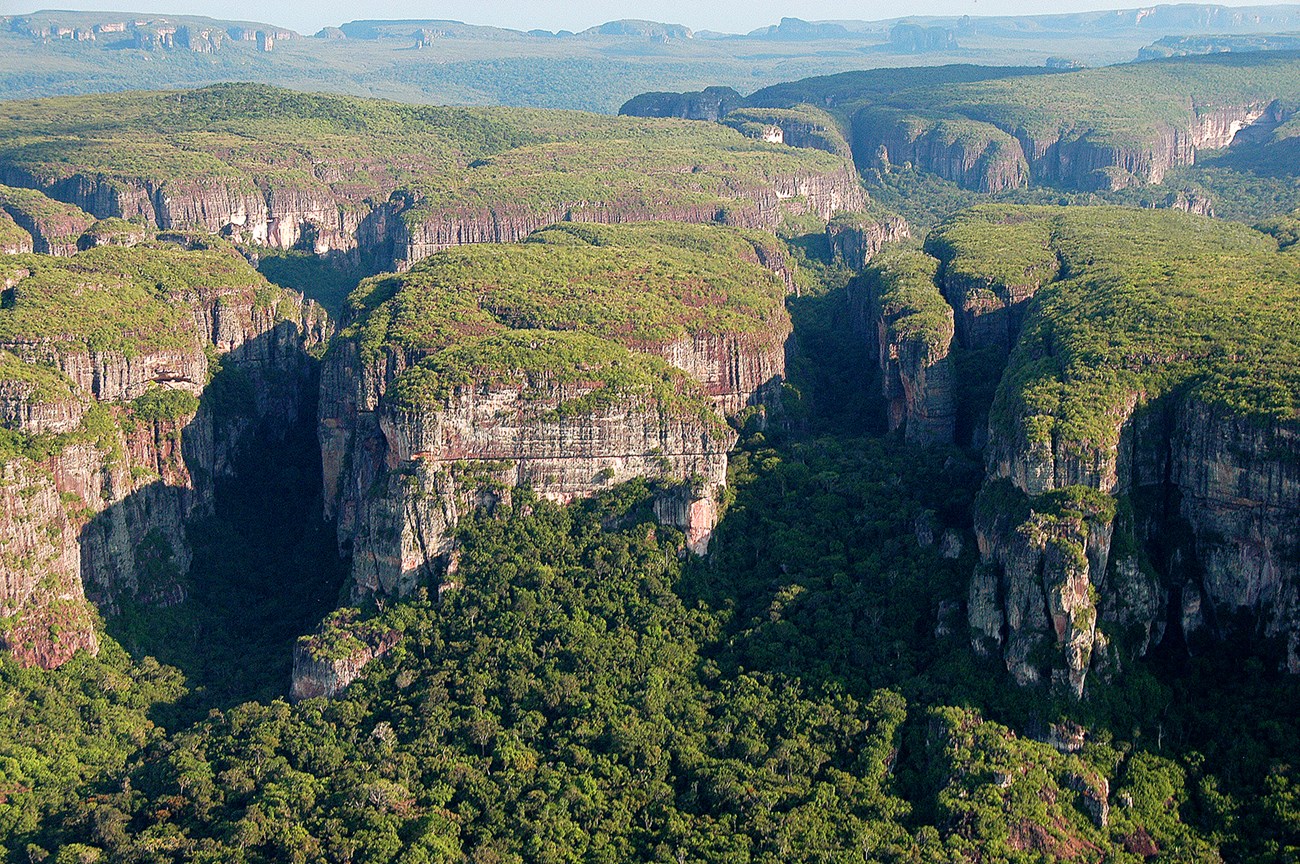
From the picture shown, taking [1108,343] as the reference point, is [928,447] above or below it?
below

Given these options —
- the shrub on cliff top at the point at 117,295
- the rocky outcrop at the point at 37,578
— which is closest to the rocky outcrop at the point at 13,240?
the shrub on cliff top at the point at 117,295

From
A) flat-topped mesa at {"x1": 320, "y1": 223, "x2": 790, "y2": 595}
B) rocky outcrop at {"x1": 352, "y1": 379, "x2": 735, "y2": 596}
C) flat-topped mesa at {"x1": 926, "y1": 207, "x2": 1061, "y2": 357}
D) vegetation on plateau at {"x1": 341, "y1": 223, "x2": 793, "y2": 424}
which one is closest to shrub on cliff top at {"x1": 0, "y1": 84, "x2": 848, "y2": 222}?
vegetation on plateau at {"x1": 341, "y1": 223, "x2": 793, "y2": 424}

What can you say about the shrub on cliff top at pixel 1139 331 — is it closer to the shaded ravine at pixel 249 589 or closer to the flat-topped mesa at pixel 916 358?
the flat-topped mesa at pixel 916 358

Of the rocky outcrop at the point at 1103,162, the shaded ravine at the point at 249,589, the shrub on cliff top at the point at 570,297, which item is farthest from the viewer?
the rocky outcrop at the point at 1103,162

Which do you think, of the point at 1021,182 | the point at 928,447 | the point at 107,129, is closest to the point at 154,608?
the point at 928,447

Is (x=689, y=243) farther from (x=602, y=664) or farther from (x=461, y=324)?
(x=602, y=664)

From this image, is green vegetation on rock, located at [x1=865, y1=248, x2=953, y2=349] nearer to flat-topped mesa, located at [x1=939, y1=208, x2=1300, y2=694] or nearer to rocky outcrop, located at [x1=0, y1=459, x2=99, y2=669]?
flat-topped mesa, located at [x1=939, y1=208, x2=1300, y2=694]
